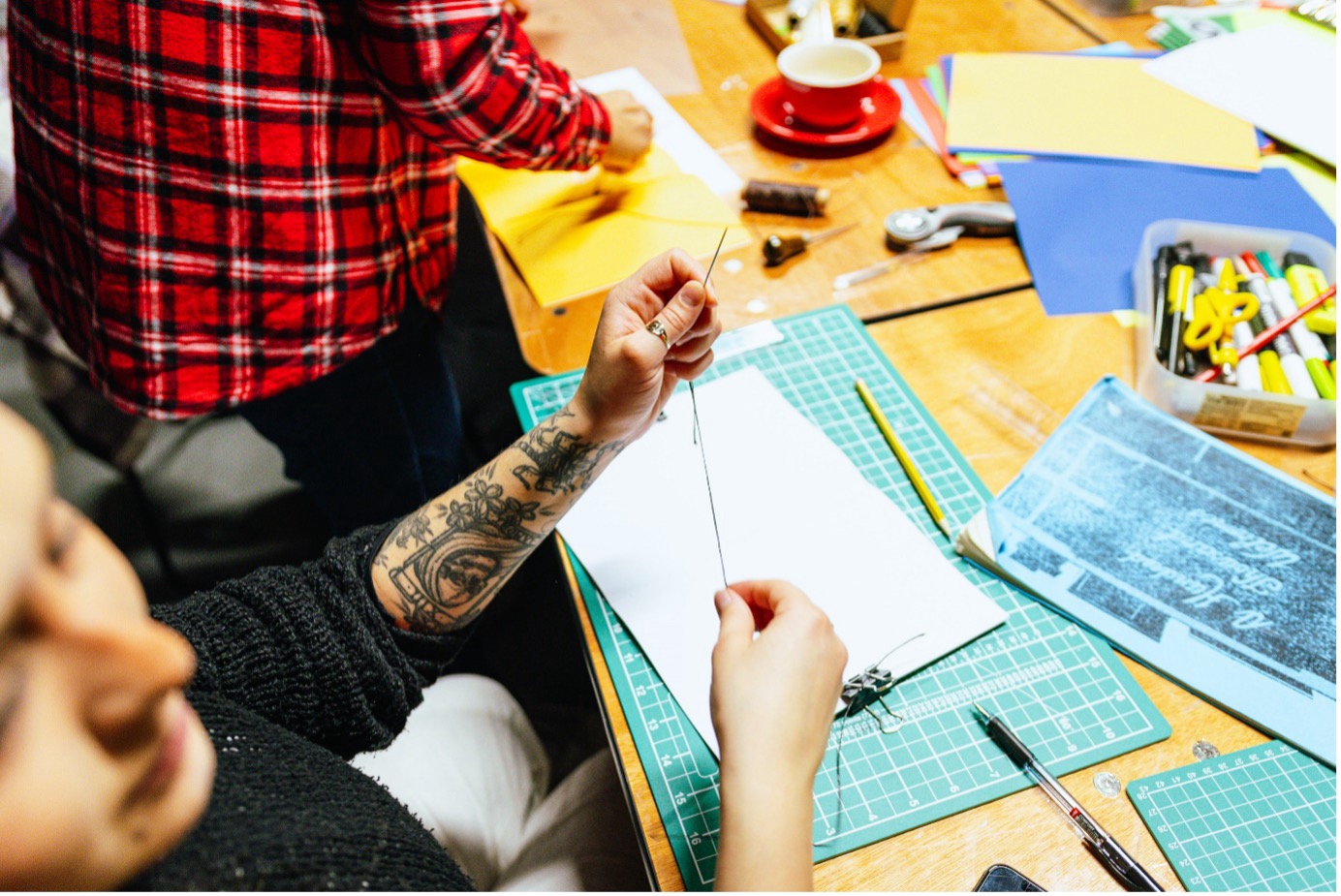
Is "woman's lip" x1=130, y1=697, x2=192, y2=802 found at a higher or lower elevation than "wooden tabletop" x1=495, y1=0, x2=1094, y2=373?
higher

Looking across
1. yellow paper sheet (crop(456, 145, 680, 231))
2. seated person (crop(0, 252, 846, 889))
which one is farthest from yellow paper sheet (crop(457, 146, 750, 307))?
seated person (crop(0, 252, 846, 889))

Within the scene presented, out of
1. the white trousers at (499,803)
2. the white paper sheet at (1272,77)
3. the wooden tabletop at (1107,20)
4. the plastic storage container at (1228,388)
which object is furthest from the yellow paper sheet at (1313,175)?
the white trousers at (499,803)

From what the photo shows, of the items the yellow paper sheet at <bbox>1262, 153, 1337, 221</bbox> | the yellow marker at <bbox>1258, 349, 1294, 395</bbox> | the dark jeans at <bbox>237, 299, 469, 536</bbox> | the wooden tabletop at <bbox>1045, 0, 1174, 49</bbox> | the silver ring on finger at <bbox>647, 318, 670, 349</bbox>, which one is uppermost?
the silver ring on finger at <bbox>647, 318, 670, 349</bbox>

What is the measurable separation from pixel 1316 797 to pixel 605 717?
0.59 m

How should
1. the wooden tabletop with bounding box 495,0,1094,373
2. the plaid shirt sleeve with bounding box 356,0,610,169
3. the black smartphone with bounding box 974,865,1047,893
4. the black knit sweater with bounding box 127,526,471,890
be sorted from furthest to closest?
the wooden tabletop with bounding box 495,0,1094,373
the plaid shirt sleeve with bounding box 356,0,610,169
the black smartphone with bounding box 974,865,1047,893
the black knit sweater with bounding box 127,526,471,890

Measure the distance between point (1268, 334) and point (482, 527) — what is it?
91 cm

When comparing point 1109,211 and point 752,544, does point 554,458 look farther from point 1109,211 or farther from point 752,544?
point 1109,211

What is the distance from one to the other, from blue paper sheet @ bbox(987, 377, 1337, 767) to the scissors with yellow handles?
0.33ft

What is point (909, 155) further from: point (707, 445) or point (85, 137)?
point (85, 137)

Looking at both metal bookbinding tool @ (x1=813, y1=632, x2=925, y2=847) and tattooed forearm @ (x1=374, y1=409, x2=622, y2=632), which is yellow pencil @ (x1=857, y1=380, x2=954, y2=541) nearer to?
metal bookbinding tool @ (x1=813, y1=632, x2=925, y2=847)

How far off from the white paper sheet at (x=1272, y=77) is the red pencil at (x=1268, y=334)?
0.48 m

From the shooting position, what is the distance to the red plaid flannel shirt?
0.84 metres

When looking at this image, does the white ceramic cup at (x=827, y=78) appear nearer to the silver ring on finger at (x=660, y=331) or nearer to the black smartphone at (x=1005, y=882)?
the silver ring on finger at (x=660, y=331)

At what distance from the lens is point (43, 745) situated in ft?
1.05
